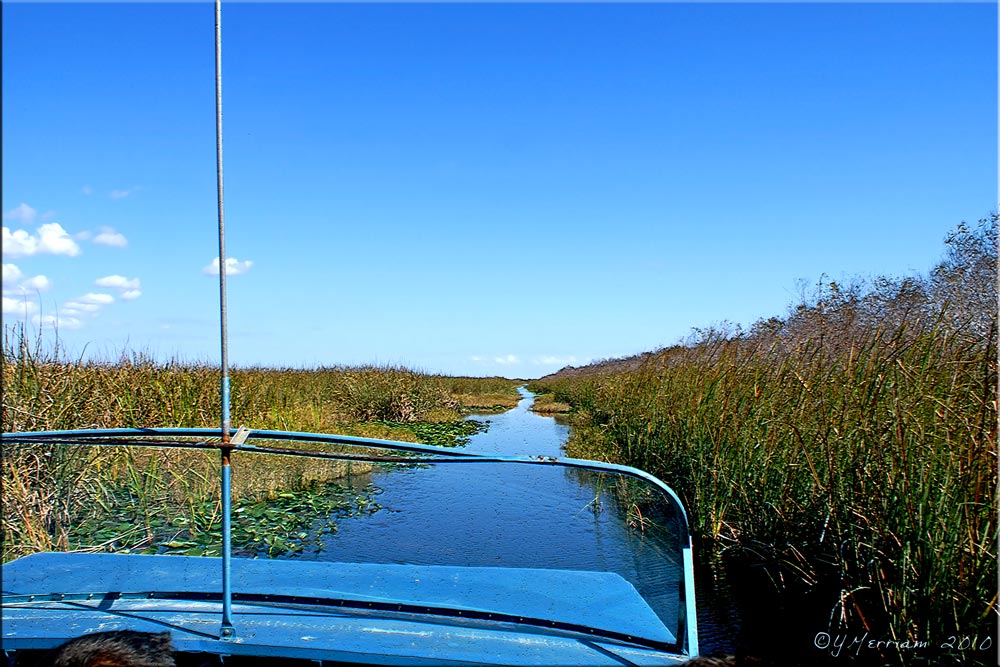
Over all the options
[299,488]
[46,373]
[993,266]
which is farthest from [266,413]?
[993,266]

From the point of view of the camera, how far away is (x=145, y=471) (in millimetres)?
4027

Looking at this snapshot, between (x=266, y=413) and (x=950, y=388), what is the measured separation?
394 inches

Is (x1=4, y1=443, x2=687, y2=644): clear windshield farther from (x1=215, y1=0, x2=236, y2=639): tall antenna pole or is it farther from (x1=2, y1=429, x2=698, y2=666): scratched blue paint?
(x1=215, y1=0, x2=236, y2=639): tall antenna pole

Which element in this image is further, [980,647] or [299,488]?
[299,488]

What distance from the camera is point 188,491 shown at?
13.2ft

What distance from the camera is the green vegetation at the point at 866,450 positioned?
370cm

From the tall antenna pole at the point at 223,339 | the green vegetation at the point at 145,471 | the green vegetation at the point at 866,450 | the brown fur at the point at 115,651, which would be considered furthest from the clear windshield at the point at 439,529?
the green vegetation at the point at 866,450

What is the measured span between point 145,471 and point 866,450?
4044mm

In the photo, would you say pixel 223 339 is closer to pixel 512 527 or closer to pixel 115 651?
pixel 115 651

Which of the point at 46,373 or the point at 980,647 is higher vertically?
the point at 46,373

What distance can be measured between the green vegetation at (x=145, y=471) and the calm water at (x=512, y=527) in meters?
0.48

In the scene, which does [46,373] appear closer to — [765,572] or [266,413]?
[266,413]

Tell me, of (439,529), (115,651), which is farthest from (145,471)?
(439,529)

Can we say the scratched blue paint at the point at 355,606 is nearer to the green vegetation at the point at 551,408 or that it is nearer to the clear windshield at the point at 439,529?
the clear windshield at the point at 439,529
